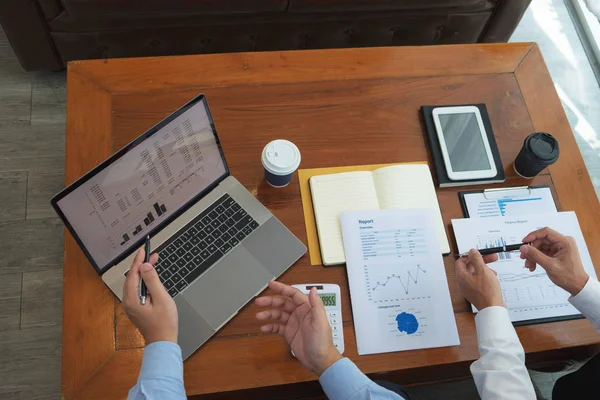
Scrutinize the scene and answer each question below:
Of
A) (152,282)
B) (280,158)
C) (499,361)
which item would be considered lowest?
(499,361)

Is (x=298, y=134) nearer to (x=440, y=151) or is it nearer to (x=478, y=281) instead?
(x=440, y=151)

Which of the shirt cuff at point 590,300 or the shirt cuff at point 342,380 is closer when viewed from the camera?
the shirt cuff at point 342,380

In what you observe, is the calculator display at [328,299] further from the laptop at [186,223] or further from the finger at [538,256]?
the finger at [538,256]

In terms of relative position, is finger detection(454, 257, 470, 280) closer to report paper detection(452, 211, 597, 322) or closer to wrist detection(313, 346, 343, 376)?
report paper detection(452, 211, 597, 322)

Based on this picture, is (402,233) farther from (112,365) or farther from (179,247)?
(112,365)

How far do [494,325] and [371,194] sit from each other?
14.9 inches

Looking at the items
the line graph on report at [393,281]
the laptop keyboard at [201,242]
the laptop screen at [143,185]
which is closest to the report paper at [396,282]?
the line graph on report at [393,281]

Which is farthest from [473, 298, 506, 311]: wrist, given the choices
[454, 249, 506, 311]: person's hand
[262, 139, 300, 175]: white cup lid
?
[262, 139, 300, 175]: white cup lid

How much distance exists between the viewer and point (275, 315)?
1.01 metres

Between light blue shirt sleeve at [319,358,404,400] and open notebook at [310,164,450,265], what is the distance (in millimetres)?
274

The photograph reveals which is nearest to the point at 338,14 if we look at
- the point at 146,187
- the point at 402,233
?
the point at 402,233

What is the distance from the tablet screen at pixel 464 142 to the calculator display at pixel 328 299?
0.43 metres

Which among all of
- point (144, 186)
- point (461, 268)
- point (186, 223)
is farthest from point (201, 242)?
point (461, 268)

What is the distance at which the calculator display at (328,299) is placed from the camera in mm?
1047
